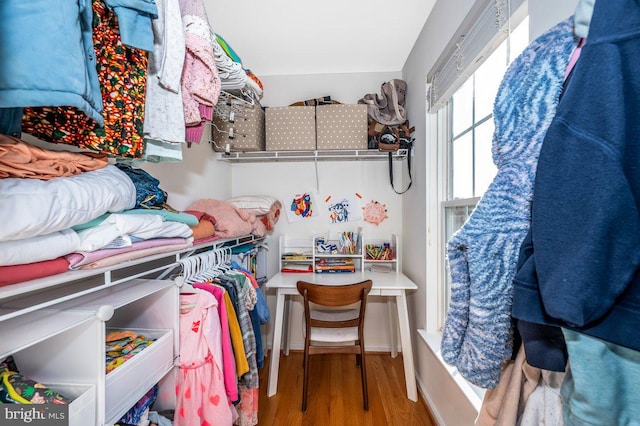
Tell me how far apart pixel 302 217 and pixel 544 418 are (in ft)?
6.96

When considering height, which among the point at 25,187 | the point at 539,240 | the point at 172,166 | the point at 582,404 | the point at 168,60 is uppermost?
the point at 168,60

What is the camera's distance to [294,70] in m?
2.53

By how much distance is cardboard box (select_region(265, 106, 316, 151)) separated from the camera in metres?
2.26

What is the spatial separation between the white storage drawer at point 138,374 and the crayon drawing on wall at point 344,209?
1689mm

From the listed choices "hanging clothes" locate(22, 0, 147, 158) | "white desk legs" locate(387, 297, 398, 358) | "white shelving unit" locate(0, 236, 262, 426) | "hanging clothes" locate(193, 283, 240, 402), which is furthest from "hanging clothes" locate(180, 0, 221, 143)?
"white desk legs" locate(387, 297, 398, 358)

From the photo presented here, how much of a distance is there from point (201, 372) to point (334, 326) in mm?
874

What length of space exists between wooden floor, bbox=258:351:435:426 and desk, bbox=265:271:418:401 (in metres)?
0.10

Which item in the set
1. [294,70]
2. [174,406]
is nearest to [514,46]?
[294,70]

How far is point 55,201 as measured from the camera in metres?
0.68

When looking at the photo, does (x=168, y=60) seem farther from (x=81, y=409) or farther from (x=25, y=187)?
(x=81, y=409)

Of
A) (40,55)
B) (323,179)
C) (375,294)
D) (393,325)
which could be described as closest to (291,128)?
(323,179)

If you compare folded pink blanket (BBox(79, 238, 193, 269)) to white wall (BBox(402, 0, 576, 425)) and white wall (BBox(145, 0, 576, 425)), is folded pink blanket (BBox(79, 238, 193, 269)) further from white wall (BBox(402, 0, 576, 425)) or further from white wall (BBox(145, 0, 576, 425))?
white wall (BBox(402, 0, 576, 425))

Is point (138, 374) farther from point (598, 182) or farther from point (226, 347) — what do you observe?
point (598, 182)

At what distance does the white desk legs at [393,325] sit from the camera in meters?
2.48
